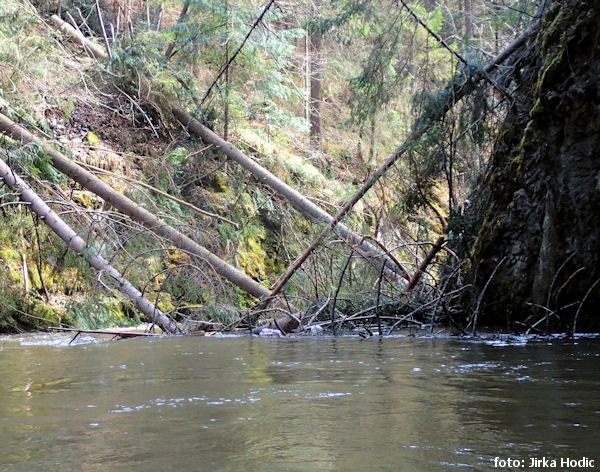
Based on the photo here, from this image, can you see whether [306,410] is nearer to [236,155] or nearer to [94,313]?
[94,313]

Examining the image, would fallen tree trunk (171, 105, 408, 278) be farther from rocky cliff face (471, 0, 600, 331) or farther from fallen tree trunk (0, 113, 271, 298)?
rocky cliff face (471, 0, 600, 331)

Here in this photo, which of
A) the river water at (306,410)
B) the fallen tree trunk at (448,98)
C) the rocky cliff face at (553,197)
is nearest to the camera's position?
the river water at (306,410)

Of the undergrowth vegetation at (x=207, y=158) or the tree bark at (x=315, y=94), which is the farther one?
the tree bark at (x=315, y=94)

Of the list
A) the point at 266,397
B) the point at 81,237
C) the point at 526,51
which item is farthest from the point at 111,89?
the point at 266,397

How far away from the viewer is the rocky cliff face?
6.10 metres

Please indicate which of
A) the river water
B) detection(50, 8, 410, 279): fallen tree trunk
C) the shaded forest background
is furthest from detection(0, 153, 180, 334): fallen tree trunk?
detection(50, 8, 410, 279): fallen tree trunk

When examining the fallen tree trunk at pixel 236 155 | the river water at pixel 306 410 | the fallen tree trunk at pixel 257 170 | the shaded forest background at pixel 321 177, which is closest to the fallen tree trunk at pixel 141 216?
the shaded forest background at pixel 321 177

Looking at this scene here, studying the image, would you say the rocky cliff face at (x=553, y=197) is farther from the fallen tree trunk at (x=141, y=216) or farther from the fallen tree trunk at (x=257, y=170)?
the fallen tree trunk at (x=257, y=170)

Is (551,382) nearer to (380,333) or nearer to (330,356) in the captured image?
(330,356)

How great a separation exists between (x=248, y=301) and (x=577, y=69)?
6036mm

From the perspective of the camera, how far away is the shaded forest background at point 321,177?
6363mm

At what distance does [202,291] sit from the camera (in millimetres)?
9039

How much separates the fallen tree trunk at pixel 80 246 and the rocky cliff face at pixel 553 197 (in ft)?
12.4

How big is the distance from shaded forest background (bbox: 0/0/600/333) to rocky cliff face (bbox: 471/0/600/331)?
2 centimetres
